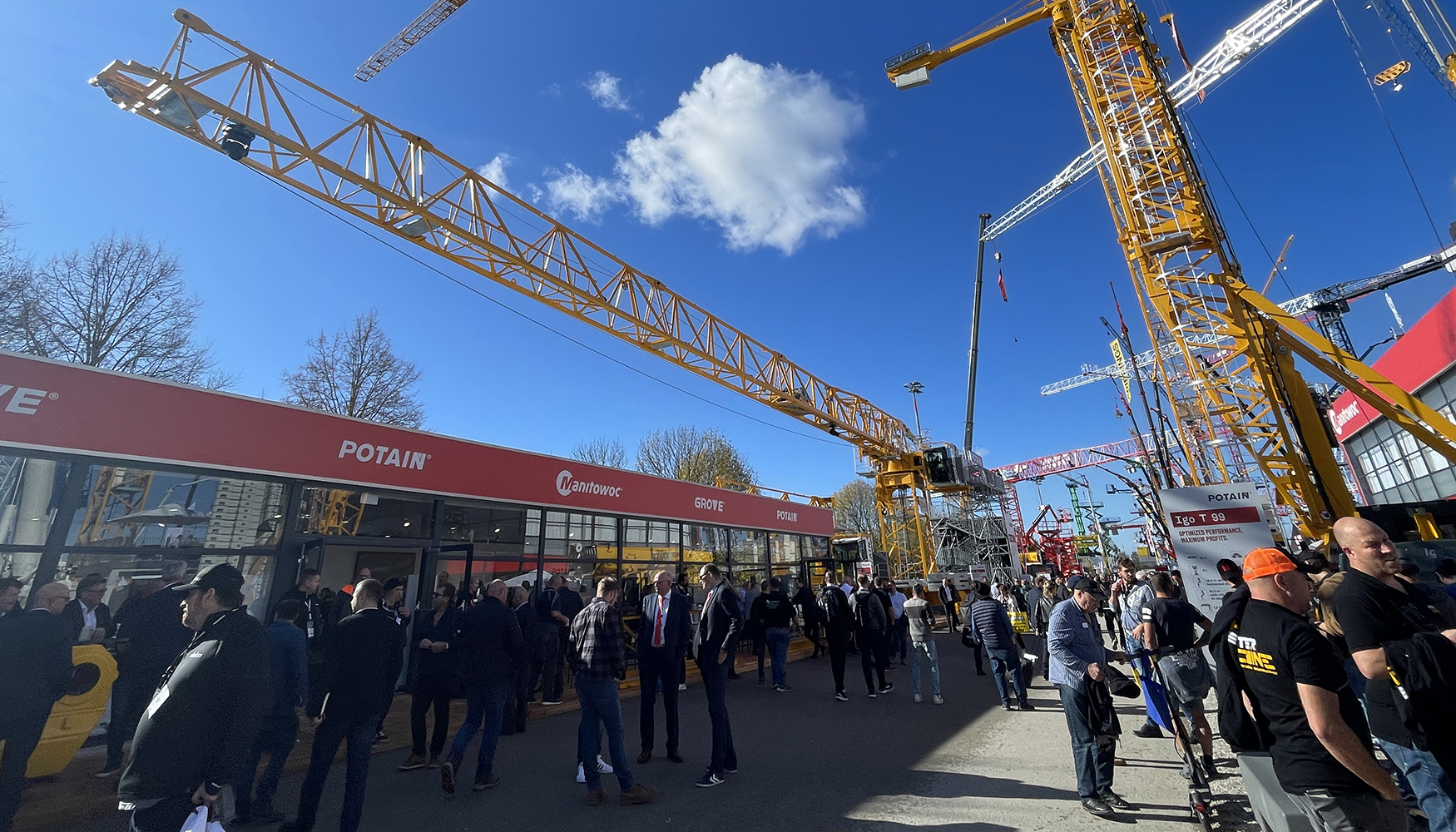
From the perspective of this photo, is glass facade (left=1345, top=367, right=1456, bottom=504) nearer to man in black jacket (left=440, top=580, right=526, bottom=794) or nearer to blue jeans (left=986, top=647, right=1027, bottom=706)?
blue jeans (left=986, top=647, right=1027, bottom=706)

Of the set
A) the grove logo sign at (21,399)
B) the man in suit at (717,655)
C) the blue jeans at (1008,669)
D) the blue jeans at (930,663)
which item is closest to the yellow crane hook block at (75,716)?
the grove logo sign at (21,399)

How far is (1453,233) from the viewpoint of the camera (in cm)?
2395

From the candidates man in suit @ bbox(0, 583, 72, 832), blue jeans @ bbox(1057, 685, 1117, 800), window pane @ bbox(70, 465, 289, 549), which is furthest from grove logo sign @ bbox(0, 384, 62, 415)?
blue jeans @ bbox(1057, 685, 1117, 800)

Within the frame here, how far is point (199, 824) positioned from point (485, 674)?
2.80 meters

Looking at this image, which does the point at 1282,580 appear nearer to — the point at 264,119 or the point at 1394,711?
the point at 1394,711

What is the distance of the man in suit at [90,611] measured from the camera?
5637mm

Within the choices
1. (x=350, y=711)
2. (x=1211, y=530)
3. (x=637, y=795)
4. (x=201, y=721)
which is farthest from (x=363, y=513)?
(x=1211, y=530)

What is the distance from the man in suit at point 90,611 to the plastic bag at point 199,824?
495cm

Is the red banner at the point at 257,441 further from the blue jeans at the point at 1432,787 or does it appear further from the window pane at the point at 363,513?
the blue jeans at the point at 1432,787

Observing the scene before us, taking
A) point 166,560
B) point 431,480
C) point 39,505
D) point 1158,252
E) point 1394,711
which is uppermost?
point 1158,252

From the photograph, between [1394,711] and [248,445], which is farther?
[248,445]

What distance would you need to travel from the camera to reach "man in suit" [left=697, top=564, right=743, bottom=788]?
5328 millimetres

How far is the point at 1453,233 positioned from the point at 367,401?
44772 mm

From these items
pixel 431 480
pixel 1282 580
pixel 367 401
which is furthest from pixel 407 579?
pixel 367 401
